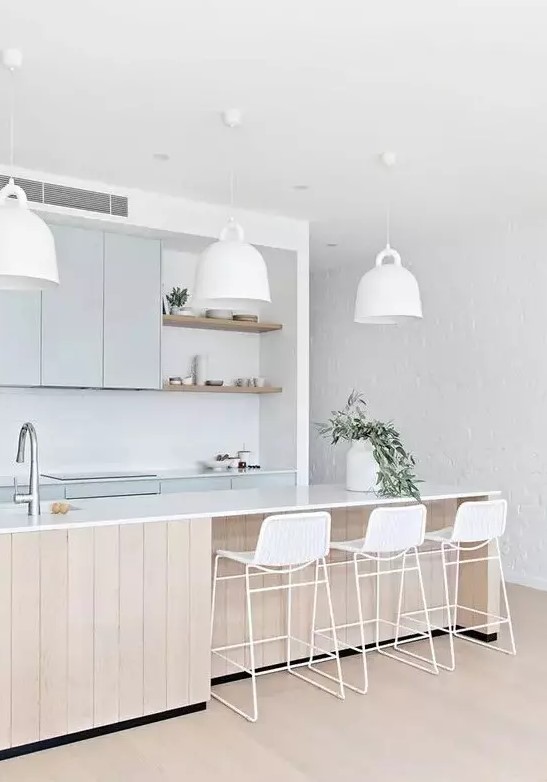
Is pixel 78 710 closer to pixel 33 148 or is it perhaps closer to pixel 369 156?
pixel 33 148

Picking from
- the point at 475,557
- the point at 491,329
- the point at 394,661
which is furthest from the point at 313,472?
the point at 394,661

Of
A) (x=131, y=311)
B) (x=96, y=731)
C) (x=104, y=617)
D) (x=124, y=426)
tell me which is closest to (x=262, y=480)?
(x=124, y=426)

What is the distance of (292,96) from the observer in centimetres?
354

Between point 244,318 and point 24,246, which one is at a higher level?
point 244,318

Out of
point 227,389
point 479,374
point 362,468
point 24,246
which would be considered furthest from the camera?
point 479,374

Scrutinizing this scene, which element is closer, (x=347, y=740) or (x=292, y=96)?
(x=347, y=740)

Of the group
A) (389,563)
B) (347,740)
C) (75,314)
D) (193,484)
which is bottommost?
(347,740)

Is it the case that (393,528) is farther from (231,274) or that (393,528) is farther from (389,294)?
(231,274)

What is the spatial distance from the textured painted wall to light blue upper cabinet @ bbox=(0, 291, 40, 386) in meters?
3.21

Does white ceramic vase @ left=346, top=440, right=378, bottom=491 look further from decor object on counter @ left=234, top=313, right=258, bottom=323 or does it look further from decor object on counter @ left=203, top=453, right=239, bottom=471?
decor object on counter @ left=234, top=313, right=258, bottom=323

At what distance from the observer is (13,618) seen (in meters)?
2.86

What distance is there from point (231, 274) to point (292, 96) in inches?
37.4

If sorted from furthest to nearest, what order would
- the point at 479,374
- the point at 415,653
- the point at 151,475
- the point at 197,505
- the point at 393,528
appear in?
the point at 479,374 → the point at 151,475 → the point at 415,653 → the point at 393,528 → the point at 197,505

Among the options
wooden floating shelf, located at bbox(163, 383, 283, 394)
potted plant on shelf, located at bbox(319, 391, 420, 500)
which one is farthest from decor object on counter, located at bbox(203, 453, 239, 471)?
potted plant on shelf, located at bbox(319, 391, 420, 500)
